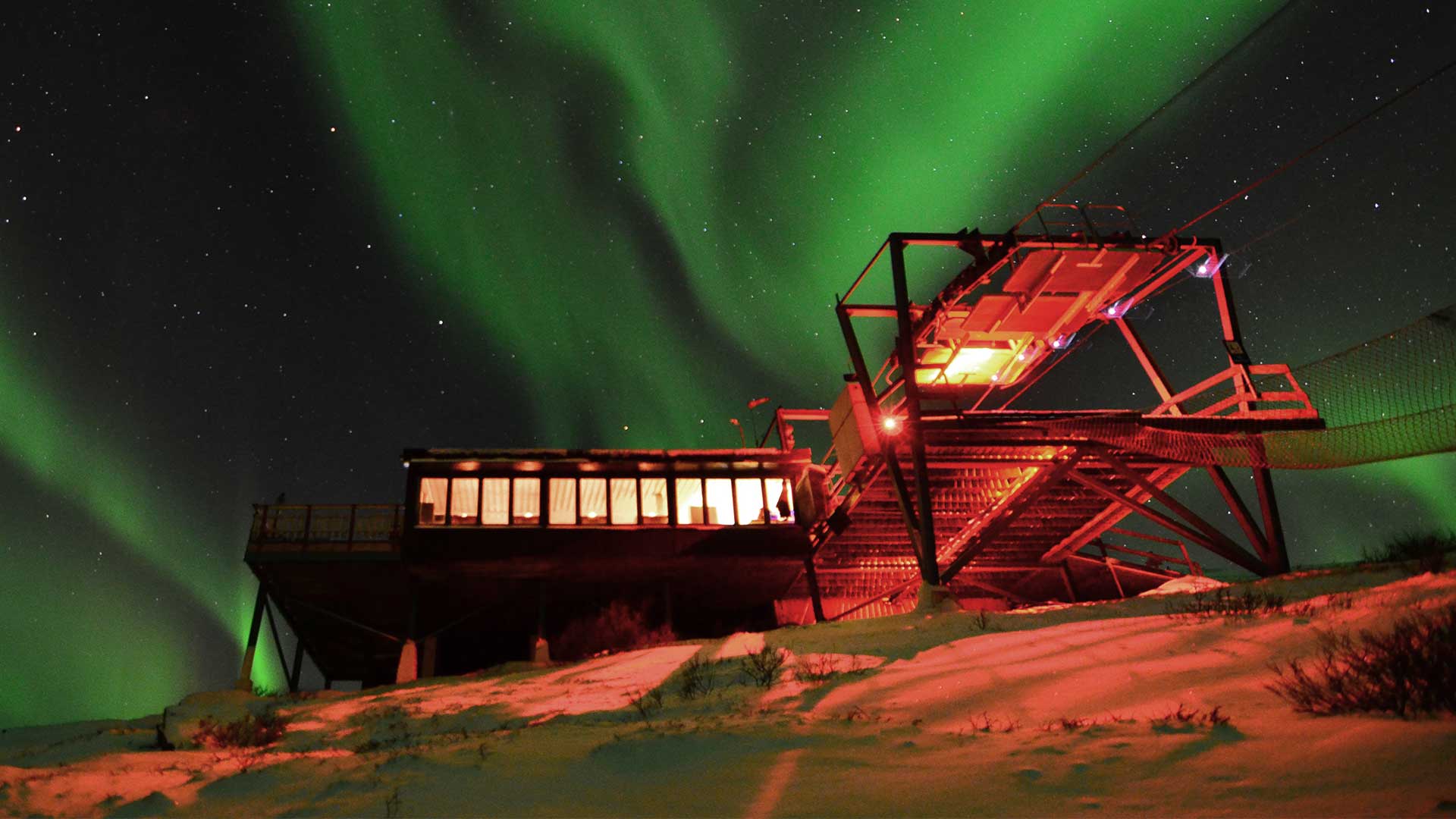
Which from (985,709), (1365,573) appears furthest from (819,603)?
(985,709)

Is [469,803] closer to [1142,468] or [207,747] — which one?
[207,747]

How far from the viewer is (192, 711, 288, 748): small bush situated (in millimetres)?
10391

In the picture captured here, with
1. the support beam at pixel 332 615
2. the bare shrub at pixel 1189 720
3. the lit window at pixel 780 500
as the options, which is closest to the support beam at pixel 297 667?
the support beam at pixel 332 615

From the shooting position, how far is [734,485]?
29.2m

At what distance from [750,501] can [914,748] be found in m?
22.7

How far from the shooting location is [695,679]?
1103 cm

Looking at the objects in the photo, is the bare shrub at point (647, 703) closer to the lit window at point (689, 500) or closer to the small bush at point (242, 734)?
the small bush at point (242, 734)

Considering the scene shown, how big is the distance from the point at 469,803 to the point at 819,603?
21761mm

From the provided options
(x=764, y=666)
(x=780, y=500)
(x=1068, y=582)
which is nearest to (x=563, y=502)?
(x=780, y=500)

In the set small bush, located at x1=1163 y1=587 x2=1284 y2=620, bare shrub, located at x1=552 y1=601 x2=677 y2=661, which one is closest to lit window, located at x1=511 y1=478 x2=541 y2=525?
bare shrub, located at x1=552 y1=601 x2=677 y2=661

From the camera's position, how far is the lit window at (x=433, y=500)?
27.0m

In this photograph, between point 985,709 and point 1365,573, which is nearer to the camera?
point 985,709

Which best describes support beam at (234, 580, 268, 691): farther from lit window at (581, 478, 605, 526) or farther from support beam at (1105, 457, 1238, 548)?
support beam at (1105, 457, 1238, 548)

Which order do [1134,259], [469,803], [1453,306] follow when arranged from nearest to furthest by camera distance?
[469,803] < [1453,306] < [1134,259]
